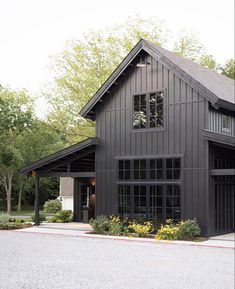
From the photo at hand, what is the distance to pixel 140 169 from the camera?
65.5ft

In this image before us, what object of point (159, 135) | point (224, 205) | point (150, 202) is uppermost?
point (159, 135)

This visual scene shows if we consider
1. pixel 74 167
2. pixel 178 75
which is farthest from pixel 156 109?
pixel 74 167

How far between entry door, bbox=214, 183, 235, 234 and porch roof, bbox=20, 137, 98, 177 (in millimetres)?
5688

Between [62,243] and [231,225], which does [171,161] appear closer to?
[231,225]

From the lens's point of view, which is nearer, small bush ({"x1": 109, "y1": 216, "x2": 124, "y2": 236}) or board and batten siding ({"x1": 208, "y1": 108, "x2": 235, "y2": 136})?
board and batten siding ({"x1": 208, "y1": 108, "x2": 235, "y2": 136})

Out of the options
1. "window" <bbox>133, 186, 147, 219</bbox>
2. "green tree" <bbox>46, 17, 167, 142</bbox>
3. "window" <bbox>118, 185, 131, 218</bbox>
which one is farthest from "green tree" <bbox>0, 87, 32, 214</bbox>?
"window" <bbox>133, 186, 147, 219</bbox>

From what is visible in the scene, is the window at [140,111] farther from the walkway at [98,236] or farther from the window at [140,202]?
the walkway at [98,236]

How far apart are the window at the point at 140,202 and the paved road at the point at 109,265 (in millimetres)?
2726

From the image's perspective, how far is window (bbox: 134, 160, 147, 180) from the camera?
65.0ft

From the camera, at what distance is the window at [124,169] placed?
66.6ft

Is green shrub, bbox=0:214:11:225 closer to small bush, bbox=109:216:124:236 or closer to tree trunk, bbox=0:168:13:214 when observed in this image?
small bush, bbox=109:216:124:236

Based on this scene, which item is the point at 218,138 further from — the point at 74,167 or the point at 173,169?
the point at 74,167

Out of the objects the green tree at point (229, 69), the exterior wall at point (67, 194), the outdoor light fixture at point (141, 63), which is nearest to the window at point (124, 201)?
the outdoor light fixture at point (141, 63)

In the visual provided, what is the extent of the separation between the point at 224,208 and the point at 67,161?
24.9 ft
